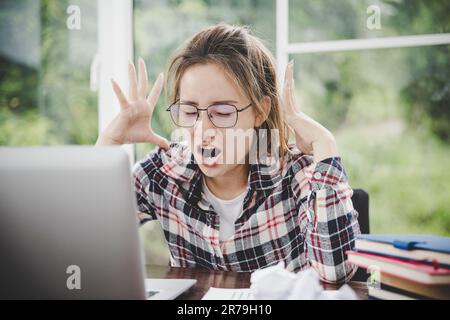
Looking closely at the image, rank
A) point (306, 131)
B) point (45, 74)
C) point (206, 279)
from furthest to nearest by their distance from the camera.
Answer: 1. point (45, 74)
2. point (306, 131)
3. point (206, 279)

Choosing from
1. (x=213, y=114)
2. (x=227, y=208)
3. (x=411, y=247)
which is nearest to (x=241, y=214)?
(x=227, y=208)

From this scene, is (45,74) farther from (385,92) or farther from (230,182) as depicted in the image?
(385,92)

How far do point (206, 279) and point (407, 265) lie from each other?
1.48 ft

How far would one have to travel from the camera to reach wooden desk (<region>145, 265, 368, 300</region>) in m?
0.88

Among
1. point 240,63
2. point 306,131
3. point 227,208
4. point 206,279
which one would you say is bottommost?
point 206,279

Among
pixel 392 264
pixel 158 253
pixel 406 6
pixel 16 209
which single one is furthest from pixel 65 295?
pixel 406 6

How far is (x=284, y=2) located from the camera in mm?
2598

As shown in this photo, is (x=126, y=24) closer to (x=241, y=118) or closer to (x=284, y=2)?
(x=284, y=2)

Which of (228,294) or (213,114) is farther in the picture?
(213,114)

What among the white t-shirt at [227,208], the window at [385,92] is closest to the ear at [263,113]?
the white t-shirt at [227,208]

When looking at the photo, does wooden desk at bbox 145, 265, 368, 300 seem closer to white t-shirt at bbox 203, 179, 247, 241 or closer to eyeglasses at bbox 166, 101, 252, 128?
white t-shirt at bbox 203, 179, 247, 241

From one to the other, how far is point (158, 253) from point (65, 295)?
2.19m

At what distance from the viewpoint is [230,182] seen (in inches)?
55.4

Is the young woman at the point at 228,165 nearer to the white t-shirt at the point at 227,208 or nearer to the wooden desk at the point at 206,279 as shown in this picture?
the white t-shirt at the point at 227,208
